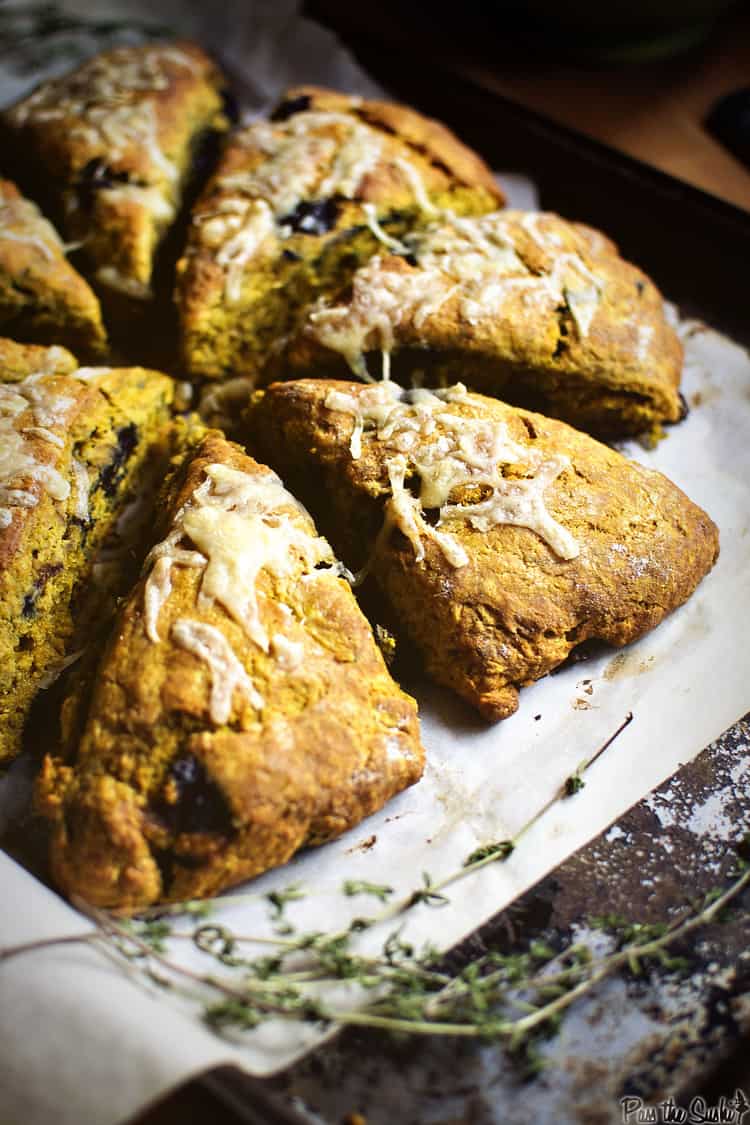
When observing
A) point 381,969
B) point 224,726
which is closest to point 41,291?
point 224,726

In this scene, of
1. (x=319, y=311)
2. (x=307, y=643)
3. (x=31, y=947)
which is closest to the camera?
(x=31, y=947)

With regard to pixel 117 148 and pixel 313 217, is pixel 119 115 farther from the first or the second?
pixel 313 217

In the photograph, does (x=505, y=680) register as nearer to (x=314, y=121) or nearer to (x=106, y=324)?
(x=106, y=324)

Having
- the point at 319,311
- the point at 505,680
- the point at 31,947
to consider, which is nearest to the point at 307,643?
the point at 505,680

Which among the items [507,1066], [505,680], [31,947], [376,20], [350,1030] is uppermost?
[376,20]

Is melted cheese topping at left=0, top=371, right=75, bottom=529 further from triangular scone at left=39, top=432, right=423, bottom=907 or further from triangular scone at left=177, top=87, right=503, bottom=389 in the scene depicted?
triangular scone at left=177, top=87, right=503, bottom=389

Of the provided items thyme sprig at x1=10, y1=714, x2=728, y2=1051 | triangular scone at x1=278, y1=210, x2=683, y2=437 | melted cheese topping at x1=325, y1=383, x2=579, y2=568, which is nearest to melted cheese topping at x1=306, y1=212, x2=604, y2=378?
triangular scone at x1=278, y1=210, x2=683, y2=437

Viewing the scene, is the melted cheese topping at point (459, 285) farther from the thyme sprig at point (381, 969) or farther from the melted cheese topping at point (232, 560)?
the thyme sprig at point (381, 969)
